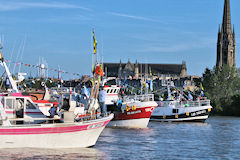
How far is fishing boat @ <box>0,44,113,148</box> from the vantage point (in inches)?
1160

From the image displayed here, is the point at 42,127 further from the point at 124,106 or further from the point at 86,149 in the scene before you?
the point at 124,106

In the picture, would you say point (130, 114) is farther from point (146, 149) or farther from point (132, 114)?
point (146, 149)

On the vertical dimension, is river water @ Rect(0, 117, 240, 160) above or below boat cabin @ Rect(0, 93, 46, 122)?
below

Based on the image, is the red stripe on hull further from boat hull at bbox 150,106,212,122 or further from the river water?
boat hull at bbox 150,106,212,122

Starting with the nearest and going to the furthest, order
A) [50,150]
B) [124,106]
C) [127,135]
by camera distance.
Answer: [50,150]
[127,135]
[124,106]

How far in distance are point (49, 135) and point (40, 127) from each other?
822 mm

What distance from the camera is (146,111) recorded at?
53719 millimetres

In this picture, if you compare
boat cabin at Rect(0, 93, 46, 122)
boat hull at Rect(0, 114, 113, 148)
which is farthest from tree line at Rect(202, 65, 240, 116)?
boat hull at Rect(0, 114, 113, 148)

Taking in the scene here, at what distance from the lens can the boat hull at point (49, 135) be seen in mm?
29375

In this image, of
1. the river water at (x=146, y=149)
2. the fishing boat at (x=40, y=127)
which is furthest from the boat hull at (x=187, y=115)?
the fishing boat at (x=40, y=127)

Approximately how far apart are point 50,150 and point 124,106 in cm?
2307

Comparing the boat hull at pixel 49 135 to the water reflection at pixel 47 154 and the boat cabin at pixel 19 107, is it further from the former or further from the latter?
the boat cabin at pixel 19 107

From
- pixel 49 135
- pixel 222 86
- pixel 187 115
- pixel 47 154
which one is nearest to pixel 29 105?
pixel 49 135

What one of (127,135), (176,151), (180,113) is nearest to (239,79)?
(180,113)
